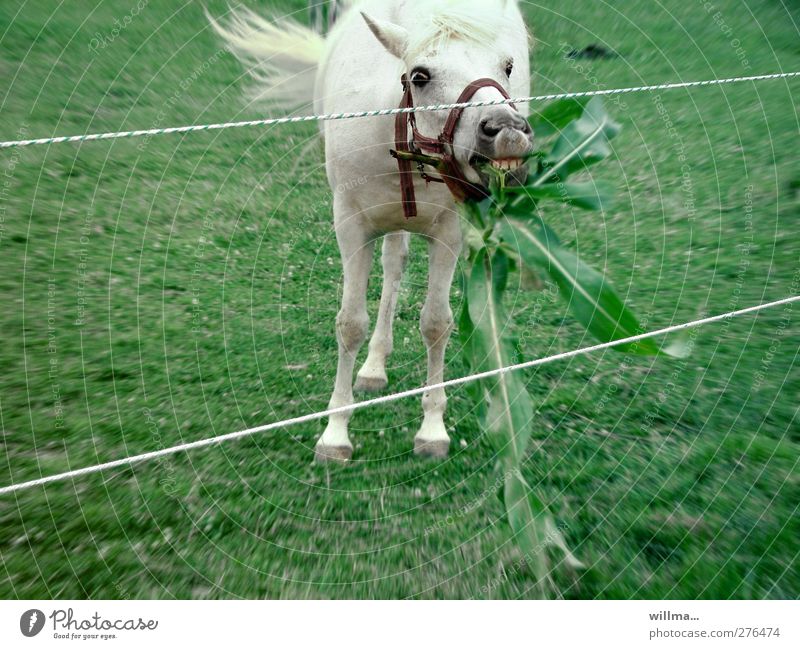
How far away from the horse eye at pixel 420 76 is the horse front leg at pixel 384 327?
1.54 metres

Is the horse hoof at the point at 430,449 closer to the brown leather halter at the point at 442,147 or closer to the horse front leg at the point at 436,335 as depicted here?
the horse front leg at the point at 436,335

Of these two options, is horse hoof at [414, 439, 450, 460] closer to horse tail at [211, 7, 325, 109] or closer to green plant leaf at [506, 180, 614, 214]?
green plant leaf at [506, 180, 614, 214]

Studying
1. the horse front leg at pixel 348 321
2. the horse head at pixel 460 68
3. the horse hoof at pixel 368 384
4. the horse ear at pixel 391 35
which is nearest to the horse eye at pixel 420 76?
the horse head at pixel 460 68

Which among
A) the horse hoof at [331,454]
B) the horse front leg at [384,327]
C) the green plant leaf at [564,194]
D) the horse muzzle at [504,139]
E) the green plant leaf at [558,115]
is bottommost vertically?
the horse hoof at [331,454]

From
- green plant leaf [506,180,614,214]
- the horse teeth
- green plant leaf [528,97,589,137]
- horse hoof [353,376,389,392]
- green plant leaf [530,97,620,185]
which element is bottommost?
horse hoof [353,376,389,392]

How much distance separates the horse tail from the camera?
4.32 m

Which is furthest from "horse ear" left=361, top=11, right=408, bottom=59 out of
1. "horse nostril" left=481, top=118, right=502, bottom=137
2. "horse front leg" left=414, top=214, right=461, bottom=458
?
"horse front leg" left=414, top=214, right=461, bottom=458

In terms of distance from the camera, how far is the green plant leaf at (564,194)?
2.63m

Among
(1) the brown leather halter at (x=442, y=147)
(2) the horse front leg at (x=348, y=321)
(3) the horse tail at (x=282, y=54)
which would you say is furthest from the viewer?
(3) the horse tail at (x=282, y=54)

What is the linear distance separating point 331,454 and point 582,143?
6.09 ft

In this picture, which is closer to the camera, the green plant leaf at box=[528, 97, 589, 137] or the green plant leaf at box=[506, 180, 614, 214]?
the green plant leaf at box=[506, 180, 614, 214]

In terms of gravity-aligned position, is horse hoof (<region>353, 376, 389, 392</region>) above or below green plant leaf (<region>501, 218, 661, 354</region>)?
below

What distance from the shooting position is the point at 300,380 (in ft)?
13.8

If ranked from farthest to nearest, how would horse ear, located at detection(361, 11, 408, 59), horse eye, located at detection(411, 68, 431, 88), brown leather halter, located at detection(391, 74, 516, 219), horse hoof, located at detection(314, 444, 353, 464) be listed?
horse hoof, located at detection(314, 444, 353, 464) < horse ear, located at detection(361, 11, 408, 59) < horse eye, located at detection(411, 68, 431, 88) < brown leather halter, located at detection(391, 74, 516, 219)
